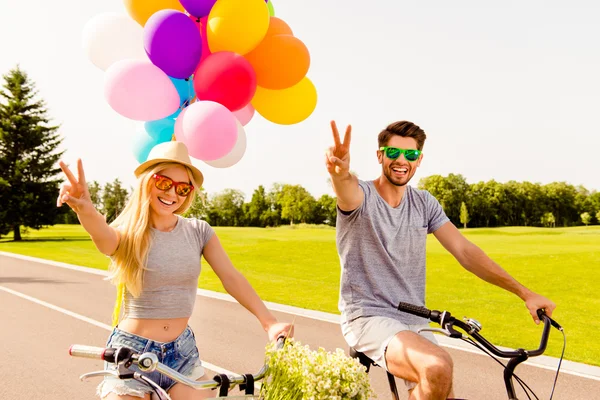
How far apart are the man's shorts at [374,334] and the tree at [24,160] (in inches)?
1720

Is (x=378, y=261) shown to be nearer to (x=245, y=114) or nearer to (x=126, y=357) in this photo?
(x=126, y=357)

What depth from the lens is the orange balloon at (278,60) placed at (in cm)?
484

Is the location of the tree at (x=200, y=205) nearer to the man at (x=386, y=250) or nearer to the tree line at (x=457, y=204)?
the man at (x=386, y=250)

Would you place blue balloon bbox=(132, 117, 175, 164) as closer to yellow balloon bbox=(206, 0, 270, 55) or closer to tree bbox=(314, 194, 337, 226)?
yellow balloon bbox=(206, 0, 270, 55)

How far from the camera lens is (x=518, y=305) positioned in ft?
40.9

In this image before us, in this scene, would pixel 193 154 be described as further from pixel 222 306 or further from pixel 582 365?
pixel 222 306

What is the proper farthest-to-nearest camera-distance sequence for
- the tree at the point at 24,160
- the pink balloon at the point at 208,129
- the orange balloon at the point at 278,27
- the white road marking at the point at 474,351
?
the tree at the point at 24,160 < the white road marking at the point at 474,351 < the orange balloon at the point at 278,27 < the pink balloon at the point at 208,129

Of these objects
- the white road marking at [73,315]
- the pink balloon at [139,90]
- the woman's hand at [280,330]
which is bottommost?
the white road marking at [73,315]

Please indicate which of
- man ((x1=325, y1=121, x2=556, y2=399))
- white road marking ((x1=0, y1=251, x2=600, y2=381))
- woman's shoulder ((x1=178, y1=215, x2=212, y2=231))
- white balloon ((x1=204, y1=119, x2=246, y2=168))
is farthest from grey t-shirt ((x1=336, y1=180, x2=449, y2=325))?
white road marking ((x1=0, y1=251, x2=600, y2=381))

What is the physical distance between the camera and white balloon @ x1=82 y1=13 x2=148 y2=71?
487 centimetres

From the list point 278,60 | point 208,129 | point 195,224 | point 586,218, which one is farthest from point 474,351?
point 586,218

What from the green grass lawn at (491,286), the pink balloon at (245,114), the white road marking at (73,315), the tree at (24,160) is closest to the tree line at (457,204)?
the tree at (24,160)

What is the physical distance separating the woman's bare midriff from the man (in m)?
0.94

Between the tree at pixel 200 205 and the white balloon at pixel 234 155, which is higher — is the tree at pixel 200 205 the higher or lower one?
the lower one
